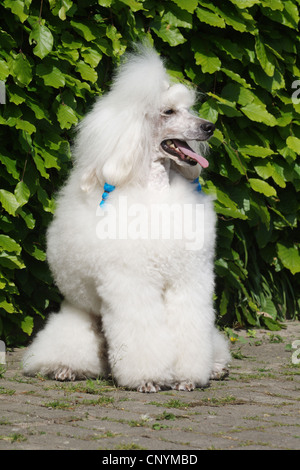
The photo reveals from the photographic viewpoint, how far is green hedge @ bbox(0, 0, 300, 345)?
453cm

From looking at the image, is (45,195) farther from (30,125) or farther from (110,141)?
(110,141)

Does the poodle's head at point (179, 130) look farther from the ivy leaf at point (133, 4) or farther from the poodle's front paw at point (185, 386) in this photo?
the poodle's front paw at point (185, 386)

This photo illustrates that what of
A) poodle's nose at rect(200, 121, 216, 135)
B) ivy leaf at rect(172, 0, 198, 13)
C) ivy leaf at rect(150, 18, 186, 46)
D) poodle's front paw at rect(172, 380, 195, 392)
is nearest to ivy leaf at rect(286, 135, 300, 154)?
ivy leaf at rect(150, 18, 186, 46)

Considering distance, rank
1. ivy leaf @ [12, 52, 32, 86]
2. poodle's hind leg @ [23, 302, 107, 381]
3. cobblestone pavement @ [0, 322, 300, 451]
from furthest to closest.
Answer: ivy leaf @ [12, 52, 32, 86], poodle's hind leg @ [23, 302, 107, 381], cobblestone pavement @ [0, 322, 300, 451]

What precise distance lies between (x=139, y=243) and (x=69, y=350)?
0.73 metres

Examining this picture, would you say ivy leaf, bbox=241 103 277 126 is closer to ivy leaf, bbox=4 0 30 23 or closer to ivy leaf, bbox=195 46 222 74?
ivy leaf, bbox=195 46 222 74

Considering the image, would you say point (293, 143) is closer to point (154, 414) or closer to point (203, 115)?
point (203, 115)

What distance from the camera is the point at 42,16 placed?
15.1 feet

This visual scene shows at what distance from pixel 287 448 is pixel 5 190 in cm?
238

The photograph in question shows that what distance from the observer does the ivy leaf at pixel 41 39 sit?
14.2 ft

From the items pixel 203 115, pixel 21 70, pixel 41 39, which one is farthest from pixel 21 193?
pixel 203 115

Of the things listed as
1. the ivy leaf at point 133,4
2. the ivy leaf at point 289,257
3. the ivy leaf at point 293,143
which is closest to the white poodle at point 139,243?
the ivy leaf at point 133,4

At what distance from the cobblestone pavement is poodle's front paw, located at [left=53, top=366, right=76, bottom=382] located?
2.4 inches
